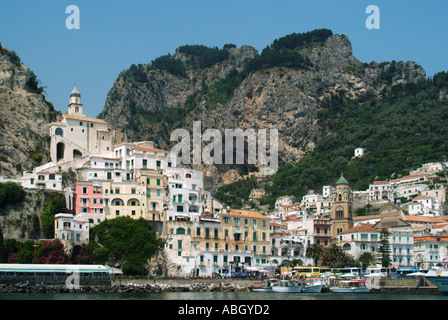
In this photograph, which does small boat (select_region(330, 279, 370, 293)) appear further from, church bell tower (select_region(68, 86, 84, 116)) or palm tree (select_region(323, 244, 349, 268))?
church bell tower (select_region(68, 86, 84, 116))

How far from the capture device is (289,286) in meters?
73.2

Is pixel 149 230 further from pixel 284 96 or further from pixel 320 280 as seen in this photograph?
pixel 284 96

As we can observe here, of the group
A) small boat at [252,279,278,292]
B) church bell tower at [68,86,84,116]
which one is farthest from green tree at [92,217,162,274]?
church bell tower at [68,86,84,116]

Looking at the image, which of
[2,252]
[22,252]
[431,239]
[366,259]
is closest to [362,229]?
[366,259]

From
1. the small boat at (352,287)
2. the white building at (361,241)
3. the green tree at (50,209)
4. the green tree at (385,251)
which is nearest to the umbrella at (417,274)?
the small boat at (352,287)

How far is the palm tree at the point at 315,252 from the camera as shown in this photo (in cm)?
8931

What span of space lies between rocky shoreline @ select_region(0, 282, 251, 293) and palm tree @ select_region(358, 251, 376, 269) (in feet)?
66.6

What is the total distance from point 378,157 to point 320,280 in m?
75.9

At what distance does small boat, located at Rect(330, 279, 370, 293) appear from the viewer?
242 ft

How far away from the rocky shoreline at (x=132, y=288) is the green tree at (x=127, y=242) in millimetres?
5809

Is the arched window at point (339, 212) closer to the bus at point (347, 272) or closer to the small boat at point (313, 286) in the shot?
the bus at point (347, 272)
